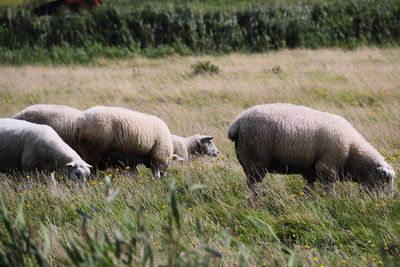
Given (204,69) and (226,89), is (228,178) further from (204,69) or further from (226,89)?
(204,69)

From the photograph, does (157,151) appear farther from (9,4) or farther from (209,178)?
(9,4)

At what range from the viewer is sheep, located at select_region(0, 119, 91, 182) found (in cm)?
820

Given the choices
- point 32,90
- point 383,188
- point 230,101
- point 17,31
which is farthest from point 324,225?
point 17,31

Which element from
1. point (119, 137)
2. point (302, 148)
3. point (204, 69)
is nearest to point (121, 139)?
point (119, 137)

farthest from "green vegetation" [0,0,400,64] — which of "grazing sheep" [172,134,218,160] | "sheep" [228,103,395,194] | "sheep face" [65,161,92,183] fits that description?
"sheep" [228,103,395,194]

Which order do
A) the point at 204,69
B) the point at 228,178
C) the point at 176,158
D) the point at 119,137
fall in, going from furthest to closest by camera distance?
the point at 204,69, the point at 176,158, the point at 119,137, the point at 228,178

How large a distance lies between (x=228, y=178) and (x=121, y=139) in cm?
189

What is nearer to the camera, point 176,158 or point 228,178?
point 228,178

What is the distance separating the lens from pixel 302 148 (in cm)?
753

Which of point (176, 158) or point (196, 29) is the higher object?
point (176, 158)

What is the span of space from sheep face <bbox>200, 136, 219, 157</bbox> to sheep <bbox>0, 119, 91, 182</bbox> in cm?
272

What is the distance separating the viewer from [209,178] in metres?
7.79

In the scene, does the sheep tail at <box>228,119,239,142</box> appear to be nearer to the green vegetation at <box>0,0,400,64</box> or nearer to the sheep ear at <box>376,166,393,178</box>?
the sheep ear at <box>376,166,393,178</box>

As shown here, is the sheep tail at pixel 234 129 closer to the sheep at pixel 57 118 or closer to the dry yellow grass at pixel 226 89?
the sheep at pixel 57 118
